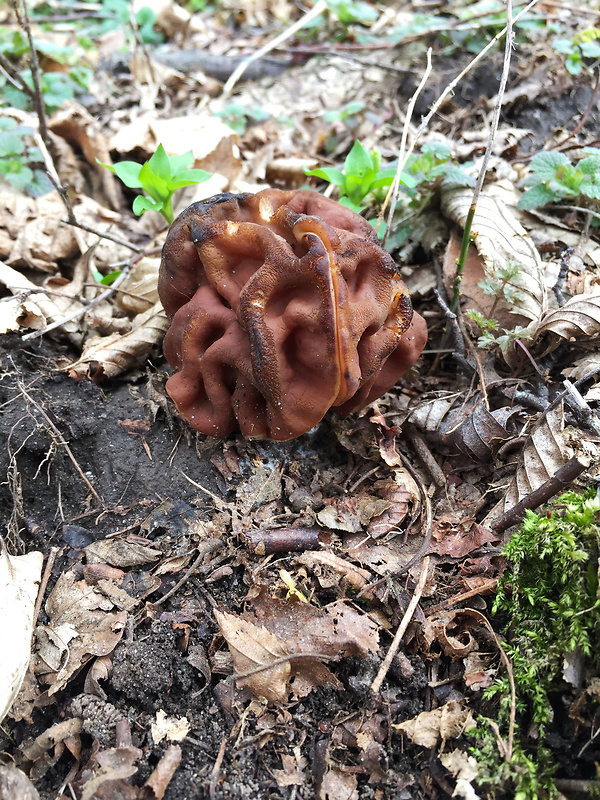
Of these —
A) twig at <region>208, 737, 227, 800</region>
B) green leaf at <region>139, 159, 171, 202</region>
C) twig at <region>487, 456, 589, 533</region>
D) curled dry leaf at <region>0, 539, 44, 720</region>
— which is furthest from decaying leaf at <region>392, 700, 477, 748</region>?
green leaf at <region>139, 159, 171, 202</region>

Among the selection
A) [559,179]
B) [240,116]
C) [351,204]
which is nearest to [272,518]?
[351,204]

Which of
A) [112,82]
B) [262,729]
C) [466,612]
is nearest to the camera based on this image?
[262,729]

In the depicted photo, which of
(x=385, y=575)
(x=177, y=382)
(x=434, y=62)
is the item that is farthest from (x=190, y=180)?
(x=434, y=62)

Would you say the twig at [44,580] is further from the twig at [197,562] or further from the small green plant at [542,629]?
the small green plant at [542,629]

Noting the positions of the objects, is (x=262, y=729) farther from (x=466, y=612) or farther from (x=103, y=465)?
(x=103, y=465)

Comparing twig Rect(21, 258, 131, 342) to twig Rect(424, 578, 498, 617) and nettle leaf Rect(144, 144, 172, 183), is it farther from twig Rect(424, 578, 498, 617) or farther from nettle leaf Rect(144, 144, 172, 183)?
twig Rect(424, 578, 498, 617)

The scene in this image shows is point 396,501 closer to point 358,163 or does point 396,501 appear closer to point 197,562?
point 197,562

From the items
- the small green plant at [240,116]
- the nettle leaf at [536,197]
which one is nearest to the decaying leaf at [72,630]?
the nettle leaf at [536,197]
